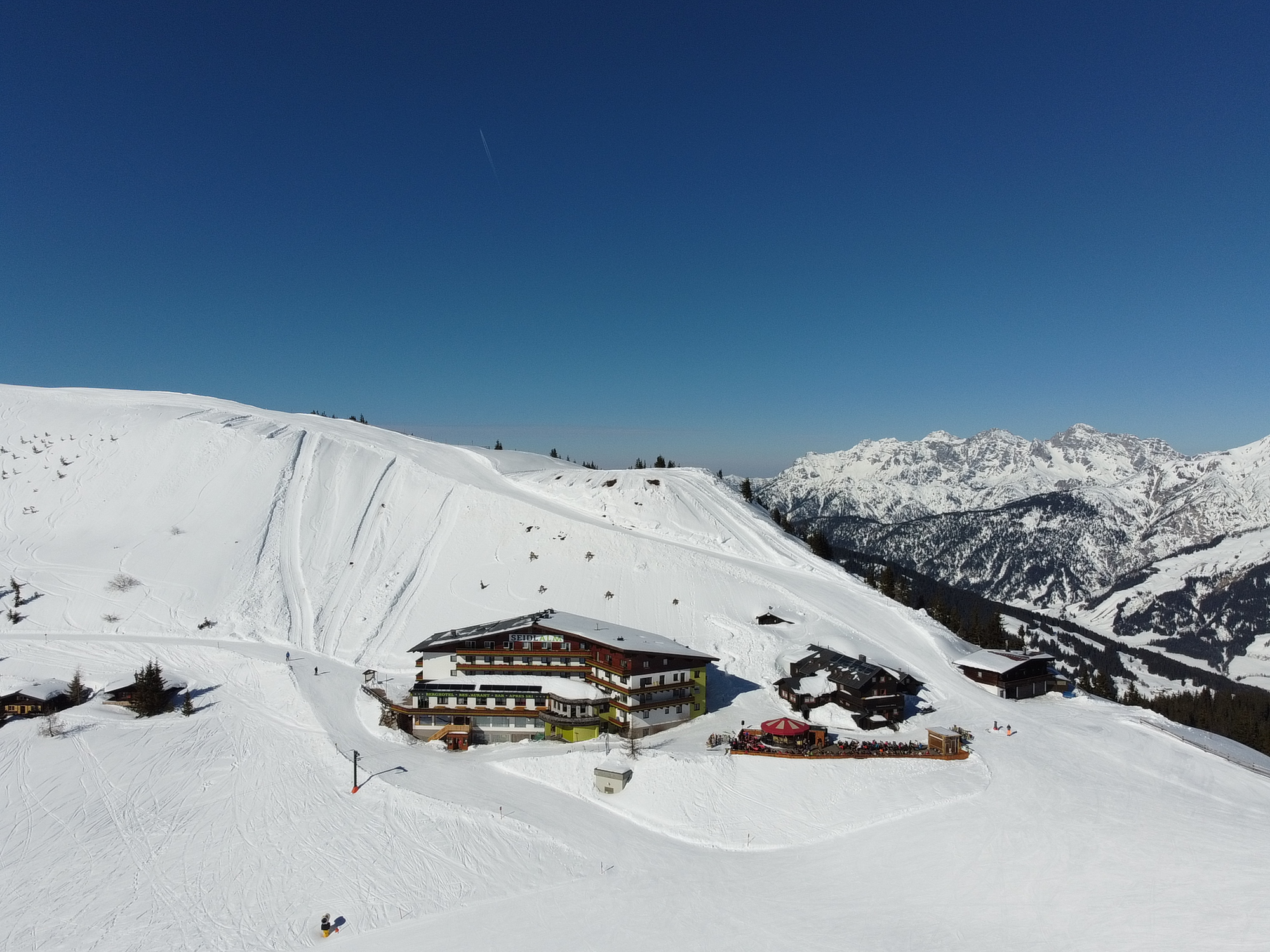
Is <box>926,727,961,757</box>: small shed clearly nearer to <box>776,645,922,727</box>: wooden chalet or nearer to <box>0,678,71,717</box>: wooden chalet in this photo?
<box>776,645,922,727</box>: wooden chalet

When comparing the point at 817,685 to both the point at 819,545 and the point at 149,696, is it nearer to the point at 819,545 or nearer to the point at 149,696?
the point at 149,696

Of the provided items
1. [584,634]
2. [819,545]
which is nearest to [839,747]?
[584,634]

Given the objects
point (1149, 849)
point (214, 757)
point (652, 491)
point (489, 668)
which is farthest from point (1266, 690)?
point (214, 757)

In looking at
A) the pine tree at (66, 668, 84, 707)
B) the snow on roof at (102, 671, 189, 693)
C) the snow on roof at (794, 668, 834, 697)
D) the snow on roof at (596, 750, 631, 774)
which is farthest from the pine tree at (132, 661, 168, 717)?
the snow on roof at (794, 668, 834, 697)

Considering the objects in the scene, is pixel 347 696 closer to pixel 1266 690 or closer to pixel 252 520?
pixel 252 520

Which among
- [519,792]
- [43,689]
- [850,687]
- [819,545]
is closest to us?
[519,792]
